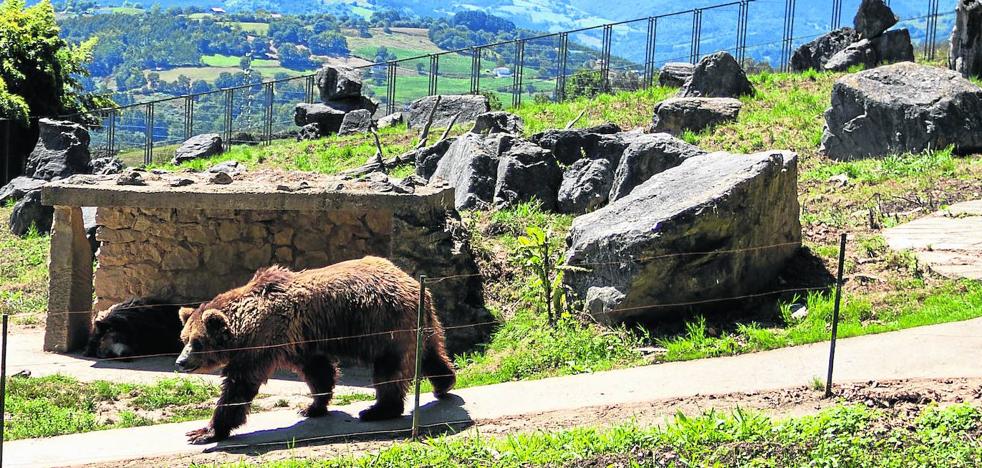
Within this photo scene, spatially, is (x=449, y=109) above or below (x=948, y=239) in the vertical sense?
above

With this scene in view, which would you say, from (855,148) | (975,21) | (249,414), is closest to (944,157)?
(855,148)

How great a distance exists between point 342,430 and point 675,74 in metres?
19.8

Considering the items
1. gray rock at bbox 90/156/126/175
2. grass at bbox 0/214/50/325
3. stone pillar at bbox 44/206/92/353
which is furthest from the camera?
gray rock at bbox 90/156/126/175

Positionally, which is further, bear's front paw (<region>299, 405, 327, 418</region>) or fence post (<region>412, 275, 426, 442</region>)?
bear's front paw (<region>299, 405, 327, 418</region>)

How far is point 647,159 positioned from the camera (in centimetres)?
1634

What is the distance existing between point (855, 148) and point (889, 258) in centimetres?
602

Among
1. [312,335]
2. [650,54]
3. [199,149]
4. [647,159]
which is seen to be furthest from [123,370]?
[650,54]

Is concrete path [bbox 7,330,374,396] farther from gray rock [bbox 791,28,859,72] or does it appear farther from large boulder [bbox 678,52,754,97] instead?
gray rock [bbox 791,28,859,72]

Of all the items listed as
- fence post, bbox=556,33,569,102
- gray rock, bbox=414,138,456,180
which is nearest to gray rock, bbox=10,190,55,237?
gray rock, bbox=414,138,456,180

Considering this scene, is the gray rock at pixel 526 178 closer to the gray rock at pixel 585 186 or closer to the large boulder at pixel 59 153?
the gray rock at pixel 585 186

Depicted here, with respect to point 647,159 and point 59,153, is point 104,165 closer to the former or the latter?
point 59,153

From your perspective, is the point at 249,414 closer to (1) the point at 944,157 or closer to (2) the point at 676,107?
(1) the point at 944,157

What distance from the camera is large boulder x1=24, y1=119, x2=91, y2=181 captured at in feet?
88.3

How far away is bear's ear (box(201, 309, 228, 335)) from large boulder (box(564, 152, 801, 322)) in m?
4.28
